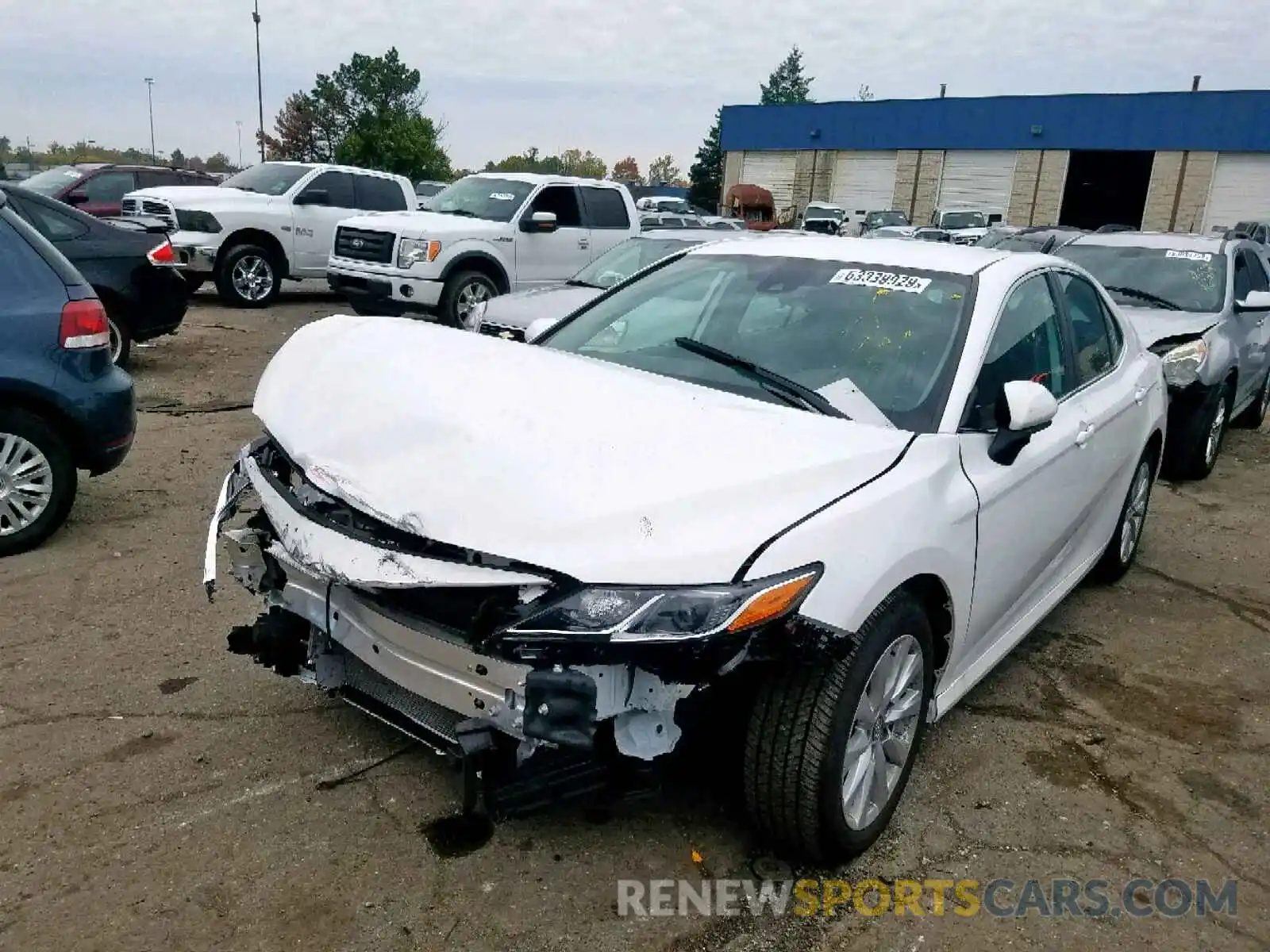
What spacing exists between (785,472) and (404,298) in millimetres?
9357

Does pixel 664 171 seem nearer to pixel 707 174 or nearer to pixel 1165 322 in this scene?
pixel 707 174

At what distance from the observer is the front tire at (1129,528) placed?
5039mm

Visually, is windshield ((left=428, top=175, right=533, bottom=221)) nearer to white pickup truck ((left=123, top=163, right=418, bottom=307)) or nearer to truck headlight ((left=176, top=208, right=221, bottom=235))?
white pickup truck ((left=123, top=163, right=418, bottom=307))

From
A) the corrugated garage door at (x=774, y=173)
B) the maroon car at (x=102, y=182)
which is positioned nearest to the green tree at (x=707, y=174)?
the corrugated garage door at (x=774, y=173)

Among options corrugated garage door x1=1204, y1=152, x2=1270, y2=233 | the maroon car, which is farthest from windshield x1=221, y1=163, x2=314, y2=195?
corrugated garage door x1=1204, y1=152, x2=1270, y2=233

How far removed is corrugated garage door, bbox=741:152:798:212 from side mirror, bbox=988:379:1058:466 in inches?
1915

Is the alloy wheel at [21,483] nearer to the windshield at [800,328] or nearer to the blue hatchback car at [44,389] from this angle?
the blue hatchback car at [44,389]

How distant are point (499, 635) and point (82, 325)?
3.63 meters

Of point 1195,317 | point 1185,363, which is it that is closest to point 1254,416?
point 1195,317

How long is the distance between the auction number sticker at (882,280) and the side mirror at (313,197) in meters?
11.7

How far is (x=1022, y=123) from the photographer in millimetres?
42688

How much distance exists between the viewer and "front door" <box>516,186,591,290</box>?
12.1 meters

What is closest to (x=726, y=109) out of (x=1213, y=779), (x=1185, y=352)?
(x=1185, y=352)

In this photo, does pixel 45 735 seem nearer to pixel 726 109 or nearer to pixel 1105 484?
pixel 1105 484
